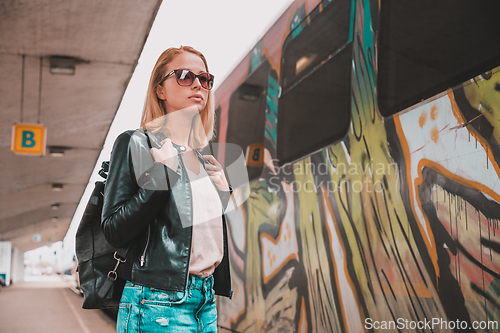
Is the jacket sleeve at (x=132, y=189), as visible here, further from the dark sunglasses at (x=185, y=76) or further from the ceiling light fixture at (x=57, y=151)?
the ceiling light fixture at (x=57, y=151)

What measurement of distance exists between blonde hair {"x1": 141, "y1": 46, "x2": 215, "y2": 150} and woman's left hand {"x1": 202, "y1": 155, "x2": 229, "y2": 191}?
113mm

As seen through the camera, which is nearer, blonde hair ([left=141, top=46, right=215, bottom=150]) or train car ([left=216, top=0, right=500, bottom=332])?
blonde hair ([left=141, top=46, right=215, bottom=150])

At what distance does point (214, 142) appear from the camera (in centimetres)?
529

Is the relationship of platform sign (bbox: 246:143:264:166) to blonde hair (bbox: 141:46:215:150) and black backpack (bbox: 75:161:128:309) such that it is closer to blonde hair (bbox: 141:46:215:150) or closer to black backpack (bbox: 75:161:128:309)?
blonde hair (bbox: 141:46:215:150)

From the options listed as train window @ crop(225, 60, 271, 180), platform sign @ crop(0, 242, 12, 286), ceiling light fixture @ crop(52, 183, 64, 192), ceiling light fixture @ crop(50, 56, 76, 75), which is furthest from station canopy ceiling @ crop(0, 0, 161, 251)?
platform sign @ crop(0, 242, 12, 286)

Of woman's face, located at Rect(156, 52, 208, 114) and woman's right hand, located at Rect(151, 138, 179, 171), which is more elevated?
woman's face, located at Rect(156, 52, 208, 114)

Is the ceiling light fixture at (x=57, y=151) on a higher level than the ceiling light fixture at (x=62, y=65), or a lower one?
lower

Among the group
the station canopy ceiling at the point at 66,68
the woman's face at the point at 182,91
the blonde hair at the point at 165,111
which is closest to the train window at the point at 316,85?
the blonde hair at the point at 165,111

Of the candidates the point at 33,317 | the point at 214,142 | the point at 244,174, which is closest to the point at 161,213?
the point at 244,174

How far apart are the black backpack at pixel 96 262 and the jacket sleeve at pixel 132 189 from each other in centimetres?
11

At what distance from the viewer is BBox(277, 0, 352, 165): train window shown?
2.77 meters

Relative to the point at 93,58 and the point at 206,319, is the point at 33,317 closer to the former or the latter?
the point at 93,58

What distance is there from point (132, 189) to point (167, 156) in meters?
0.14

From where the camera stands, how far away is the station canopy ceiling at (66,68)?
264 inches
